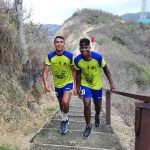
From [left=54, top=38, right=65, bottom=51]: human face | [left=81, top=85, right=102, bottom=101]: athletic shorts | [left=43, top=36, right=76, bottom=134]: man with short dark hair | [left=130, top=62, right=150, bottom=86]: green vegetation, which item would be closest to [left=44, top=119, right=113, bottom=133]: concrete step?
[left=43, top=36, right=76, bottom=134]: man with short dark hair

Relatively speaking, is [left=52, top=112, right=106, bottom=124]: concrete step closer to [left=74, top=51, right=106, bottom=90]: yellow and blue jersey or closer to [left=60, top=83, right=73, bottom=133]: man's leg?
[left=60, top=83, right=73, bottom=133]: man's leg

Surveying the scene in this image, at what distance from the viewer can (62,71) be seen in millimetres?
7664

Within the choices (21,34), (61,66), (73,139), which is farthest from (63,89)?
(21,34)

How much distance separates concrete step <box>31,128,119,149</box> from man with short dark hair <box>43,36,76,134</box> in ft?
0.63

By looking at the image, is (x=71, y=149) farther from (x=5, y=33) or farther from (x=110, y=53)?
(x=110, y=53)

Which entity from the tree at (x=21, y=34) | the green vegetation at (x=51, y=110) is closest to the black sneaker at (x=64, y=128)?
the green vegetation at (x=51, y=110)

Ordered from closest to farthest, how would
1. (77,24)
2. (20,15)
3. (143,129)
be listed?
→ (143,129)
(20,15)
(77,24)

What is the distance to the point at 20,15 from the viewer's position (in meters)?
10.0

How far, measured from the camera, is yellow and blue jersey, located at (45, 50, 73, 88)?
7.61 m

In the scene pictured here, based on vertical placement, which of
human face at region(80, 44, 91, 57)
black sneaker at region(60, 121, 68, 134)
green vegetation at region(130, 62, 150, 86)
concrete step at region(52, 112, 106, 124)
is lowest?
green vegetation at region(130, 62, 150, 86)

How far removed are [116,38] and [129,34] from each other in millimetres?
5897

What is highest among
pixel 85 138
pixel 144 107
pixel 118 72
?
pixel 144 107

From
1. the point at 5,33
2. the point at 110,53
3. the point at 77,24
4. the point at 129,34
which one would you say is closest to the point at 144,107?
the point at 5,33

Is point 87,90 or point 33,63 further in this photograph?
point 33,63
